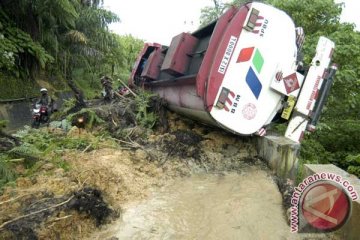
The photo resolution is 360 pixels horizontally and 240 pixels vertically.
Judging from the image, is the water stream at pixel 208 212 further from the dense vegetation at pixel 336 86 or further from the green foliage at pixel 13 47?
the green foliage at pixel 13 47

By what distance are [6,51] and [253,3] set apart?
828 cm

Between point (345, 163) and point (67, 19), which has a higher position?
point (67, 19)

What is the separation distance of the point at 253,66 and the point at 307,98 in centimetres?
86

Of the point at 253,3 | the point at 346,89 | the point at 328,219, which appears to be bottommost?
the point at 328,219

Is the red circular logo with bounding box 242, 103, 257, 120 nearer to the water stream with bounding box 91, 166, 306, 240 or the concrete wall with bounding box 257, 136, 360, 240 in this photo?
the concrete wall with bounding box 257, 136, 360, 240

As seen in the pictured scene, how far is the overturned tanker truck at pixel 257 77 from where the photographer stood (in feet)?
13.7

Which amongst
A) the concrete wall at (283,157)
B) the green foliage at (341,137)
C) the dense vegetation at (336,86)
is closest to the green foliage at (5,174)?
the concrete wall at (283,157)

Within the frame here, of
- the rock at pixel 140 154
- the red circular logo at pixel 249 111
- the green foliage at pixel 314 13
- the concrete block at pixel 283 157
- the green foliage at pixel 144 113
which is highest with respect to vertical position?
the green foliage at pixel 314 13

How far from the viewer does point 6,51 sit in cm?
1014

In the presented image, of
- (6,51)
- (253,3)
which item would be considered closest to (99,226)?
(253,3)

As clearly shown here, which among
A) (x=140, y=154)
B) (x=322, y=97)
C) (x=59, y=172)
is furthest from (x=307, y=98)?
(x=59, y=172)

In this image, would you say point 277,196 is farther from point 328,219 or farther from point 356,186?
point 328,219

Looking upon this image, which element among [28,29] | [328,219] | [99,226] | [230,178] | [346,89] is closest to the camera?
[328,219]

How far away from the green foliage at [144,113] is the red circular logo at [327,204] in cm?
360
